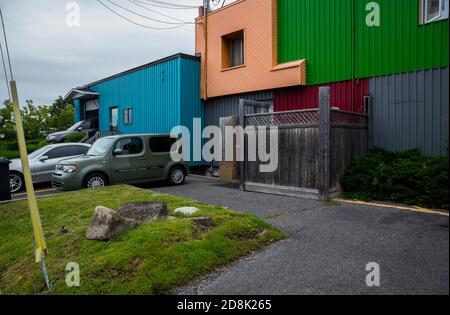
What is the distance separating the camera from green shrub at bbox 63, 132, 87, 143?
20.1m

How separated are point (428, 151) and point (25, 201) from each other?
33.3 ft

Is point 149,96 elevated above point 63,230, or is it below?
above

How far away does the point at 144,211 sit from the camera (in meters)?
6.03

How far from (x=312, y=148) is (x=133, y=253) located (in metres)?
5.36

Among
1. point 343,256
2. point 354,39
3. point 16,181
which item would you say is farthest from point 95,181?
point 354,39

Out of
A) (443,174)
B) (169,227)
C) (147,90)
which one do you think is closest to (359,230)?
(443,174)

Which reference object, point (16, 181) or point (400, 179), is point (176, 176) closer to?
point (16, 181)

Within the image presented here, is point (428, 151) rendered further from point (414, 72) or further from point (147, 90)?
point (147, 90)

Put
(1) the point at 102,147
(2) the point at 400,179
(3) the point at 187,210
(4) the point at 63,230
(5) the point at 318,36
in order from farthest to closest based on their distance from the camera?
(5) the point at 318,36
(1) the point at 102,147
(2) the point at 400,179
(3) the point at 187,210
(4) the point at 63,230

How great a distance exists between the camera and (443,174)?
6.89 metres

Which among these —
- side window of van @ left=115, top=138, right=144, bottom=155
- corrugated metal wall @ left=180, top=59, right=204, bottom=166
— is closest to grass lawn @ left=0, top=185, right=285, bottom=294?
side window of van @ left=115, top=138, right=144, bottom=155

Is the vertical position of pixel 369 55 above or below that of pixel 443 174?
above

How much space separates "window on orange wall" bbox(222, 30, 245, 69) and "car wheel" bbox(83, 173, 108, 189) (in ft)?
23.2
